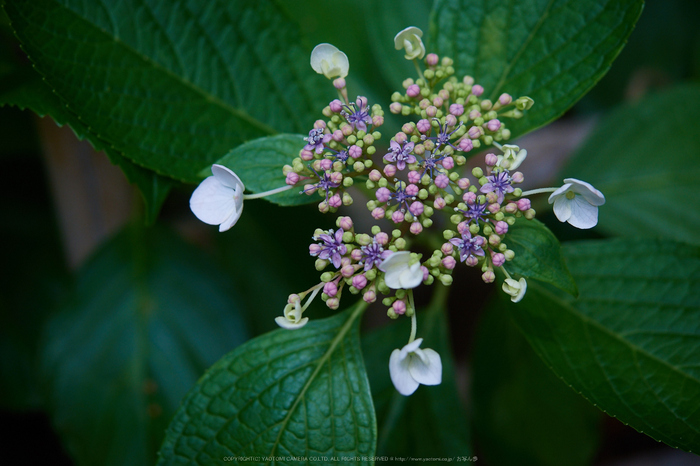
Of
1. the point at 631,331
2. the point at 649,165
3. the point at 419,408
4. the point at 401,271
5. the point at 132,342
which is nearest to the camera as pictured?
the point at 401,271

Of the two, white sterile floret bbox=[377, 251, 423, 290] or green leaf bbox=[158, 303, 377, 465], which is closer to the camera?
white sterile floret bbox=[377, 251, 423, 290]

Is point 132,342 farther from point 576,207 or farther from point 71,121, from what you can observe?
point 576,207

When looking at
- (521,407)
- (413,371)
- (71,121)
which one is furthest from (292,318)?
(521,407)

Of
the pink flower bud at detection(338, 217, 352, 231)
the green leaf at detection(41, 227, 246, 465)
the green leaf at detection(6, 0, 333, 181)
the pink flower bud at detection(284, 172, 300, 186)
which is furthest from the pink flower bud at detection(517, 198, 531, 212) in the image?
the green leaf at detection(41, 227, 246, 465)

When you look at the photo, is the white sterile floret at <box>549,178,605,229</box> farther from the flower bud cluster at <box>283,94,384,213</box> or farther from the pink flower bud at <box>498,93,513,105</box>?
the flower bud cluster at <box>283,94,384,213</box>

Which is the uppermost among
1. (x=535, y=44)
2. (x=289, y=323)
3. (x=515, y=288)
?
(x=535, y=44)

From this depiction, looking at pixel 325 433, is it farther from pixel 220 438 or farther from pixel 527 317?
pixel 527 317

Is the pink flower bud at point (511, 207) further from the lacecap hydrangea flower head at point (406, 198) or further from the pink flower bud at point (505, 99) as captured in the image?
the pink flower bud at point (505, 99)

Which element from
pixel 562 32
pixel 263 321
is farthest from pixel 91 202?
pixel 562 32
